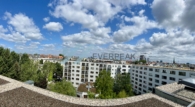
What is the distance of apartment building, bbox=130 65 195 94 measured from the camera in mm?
23375

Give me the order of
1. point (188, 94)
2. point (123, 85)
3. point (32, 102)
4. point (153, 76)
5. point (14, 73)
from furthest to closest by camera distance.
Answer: point (153, 76)
point (123, 85)
point (14, 73)
point (188, 94)
point (32, 102)

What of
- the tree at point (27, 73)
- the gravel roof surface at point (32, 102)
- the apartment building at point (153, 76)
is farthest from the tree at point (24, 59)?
the apartment building at point (153, 76)

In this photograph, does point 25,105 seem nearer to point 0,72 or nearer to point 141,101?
point 141,101

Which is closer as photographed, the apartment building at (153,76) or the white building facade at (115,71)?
the apartment building at (153,76)

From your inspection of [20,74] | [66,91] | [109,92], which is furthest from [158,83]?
[20,74]

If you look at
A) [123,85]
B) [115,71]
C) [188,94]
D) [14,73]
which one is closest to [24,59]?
[14,73]

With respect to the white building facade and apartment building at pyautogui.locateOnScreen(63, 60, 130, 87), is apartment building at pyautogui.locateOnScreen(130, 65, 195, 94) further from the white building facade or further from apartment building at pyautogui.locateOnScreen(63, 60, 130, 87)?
apartment building at pyautogui.locateOnScreen(63, 60, 130, 87)

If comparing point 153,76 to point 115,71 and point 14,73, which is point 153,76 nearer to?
point 115,71

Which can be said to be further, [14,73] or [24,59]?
[24,59]

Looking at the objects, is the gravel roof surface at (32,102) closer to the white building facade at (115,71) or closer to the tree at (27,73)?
the tree at (27,73)

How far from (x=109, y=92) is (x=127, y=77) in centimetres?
1253

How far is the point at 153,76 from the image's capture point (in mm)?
30234

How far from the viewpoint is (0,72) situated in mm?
19734

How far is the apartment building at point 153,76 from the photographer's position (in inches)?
920
